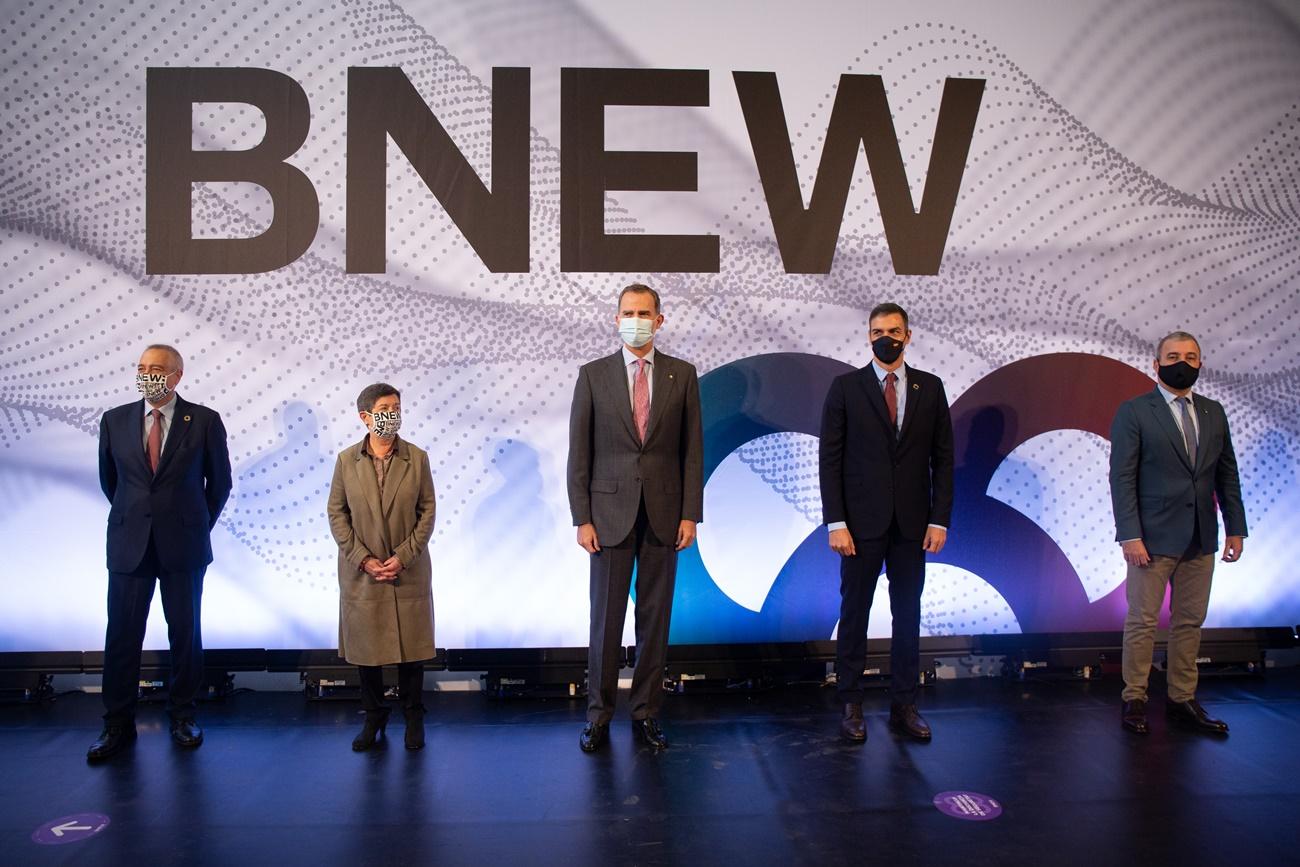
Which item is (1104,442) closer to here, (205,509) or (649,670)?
(649,670)

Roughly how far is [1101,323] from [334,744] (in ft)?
14.8

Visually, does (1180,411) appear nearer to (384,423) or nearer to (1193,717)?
(1193,717)

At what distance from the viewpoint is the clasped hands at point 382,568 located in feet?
11.9

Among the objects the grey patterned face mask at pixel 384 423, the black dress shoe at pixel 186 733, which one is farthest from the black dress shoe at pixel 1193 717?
the black dress shoe at pixel 186 733

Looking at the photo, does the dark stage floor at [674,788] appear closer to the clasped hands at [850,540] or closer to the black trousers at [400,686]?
the black trousers at [400,686]

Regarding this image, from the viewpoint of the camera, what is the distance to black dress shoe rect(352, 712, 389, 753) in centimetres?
380

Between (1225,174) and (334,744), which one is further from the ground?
(1225,174)

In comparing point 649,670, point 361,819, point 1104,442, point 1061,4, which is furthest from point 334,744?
point 1061,4

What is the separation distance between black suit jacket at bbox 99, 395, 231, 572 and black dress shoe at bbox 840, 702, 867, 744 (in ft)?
9.45

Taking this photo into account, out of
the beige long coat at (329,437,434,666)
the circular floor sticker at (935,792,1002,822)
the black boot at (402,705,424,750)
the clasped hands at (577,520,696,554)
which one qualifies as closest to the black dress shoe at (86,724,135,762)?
the beige long coat at (329,437,434,666)

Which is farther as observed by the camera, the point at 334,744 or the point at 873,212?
the point at 873,212

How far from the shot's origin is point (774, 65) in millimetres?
4871

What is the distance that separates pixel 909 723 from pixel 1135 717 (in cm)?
104

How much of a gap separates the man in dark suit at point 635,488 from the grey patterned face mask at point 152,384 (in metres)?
1.73
